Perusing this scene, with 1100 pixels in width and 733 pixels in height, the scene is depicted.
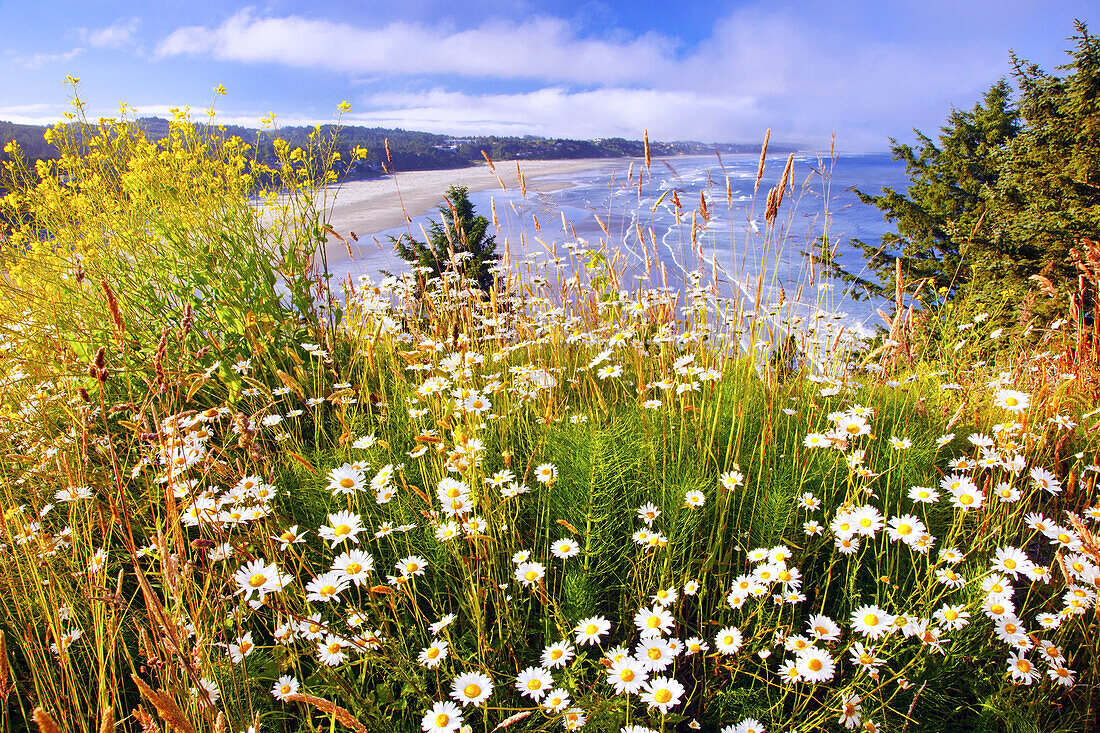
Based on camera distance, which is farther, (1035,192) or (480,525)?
(1035,192)

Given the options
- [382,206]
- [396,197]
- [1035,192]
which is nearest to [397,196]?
[396,197]

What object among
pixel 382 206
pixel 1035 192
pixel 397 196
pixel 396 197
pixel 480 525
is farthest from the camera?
pixel 397 196

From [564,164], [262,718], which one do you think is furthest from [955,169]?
[564,164]

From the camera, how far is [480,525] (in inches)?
51.6

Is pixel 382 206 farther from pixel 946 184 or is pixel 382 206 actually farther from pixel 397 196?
pixel 946 184

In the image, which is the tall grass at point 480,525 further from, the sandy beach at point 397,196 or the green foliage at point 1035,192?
the sandy beach at point 397,196

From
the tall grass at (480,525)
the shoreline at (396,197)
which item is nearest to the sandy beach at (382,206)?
the shoreline at (396,197)

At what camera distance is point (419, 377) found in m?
2.85

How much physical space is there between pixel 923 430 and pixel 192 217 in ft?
11.8

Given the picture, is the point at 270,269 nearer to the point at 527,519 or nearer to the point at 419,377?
the point at 419,377

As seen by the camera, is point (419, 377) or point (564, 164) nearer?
point (419, 377)

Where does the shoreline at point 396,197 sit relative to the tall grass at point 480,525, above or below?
above

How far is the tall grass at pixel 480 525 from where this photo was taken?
118cm

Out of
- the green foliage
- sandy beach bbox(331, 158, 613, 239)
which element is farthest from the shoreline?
the green foliage
